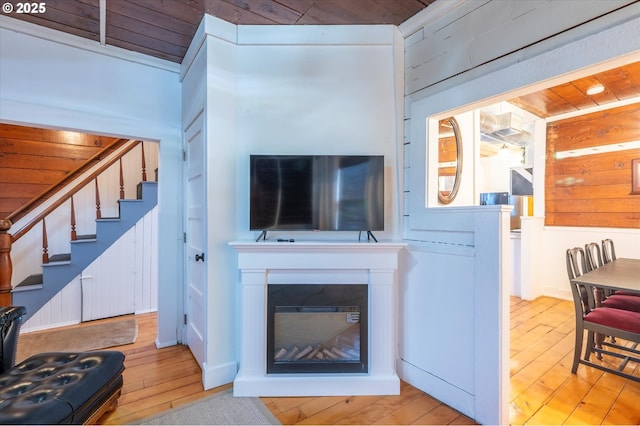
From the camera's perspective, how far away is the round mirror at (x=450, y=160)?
2656 millimetres

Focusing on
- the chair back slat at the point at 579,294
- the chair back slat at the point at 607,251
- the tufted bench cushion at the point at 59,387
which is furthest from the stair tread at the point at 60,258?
the chair back slat at the point at 607,251

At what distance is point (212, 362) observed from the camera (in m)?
2.10

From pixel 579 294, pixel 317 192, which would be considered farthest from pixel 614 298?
pixel 317 192

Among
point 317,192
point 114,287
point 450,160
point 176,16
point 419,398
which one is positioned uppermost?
point 176,16

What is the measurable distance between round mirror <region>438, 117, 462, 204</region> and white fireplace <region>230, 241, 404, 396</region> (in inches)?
41.3

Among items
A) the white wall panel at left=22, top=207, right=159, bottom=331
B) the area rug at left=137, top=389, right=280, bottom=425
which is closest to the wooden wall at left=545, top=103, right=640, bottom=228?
the area rug at left=137, top=389, right=280, bottom=425

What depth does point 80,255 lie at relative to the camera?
132 inches

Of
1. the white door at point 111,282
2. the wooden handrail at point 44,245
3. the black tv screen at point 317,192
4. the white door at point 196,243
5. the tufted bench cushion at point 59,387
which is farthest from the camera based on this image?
the white door at point 111,282

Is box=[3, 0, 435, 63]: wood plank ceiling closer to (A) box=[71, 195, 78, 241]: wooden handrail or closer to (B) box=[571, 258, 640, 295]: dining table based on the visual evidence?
(A) box=[71, 195, 78, 241]: wooden handrail

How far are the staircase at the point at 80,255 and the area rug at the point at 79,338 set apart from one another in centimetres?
39

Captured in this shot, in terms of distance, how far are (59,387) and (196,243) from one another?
4.03 ft

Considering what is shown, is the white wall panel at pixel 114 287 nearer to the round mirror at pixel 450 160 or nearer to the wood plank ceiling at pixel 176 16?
the wood plank ceiling at pixel 176 16

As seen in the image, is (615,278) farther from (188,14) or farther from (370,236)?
(188,14)

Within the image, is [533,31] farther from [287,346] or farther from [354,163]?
[287,346]
